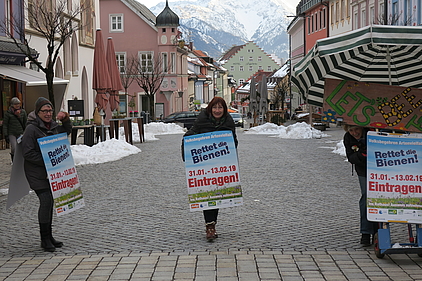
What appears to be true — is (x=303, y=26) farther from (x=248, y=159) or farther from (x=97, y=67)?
(x=248, y=159)

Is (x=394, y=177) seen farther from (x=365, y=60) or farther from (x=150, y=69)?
(x=150, y=69)

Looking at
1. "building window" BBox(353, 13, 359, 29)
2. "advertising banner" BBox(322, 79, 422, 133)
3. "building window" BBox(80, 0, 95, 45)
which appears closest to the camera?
"advertising banner" BBox(322, 79, 422, 133)

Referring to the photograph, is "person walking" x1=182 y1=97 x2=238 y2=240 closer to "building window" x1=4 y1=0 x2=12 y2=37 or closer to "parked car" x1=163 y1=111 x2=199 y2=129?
"building window" x1=4 y1=0 x2=12 y2=37

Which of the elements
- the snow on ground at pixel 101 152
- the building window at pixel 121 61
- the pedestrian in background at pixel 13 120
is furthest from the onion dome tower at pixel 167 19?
the pedestrian in background at pixel 13 120

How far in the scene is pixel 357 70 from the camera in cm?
768

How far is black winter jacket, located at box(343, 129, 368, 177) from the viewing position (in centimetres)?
719

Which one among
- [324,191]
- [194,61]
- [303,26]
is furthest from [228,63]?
[324,191]

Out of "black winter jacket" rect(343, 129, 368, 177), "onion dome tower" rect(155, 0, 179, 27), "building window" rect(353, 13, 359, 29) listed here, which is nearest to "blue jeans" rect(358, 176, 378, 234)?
"black winter jacket" rect(343, 129, 368, 177)

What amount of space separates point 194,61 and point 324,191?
75.7 meters

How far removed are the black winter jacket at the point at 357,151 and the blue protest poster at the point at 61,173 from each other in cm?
316

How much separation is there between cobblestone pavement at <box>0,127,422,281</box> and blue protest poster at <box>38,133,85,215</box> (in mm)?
458

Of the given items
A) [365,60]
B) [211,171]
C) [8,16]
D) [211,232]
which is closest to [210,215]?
[211,232]

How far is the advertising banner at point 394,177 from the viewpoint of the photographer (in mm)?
6895

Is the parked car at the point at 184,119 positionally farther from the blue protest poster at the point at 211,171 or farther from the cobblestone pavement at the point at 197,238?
the blue protest poster at the point at 211,171
